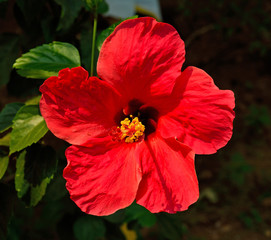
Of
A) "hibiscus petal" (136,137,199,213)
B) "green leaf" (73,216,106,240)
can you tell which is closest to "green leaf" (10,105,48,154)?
"hibiscus petal" (136,137,199,213)

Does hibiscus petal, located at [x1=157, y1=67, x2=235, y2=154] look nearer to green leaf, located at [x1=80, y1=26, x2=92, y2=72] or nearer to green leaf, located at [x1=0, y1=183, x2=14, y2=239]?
green leaf, located at [x1=80, y1=26, x2=92, y2=72]

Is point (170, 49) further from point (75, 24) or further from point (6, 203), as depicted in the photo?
point (6, 203)

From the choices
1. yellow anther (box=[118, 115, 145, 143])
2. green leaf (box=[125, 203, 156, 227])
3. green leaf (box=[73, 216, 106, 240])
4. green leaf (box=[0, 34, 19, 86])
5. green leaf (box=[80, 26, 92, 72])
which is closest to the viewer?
yellow anther (box=[118, 115, 145, 143])

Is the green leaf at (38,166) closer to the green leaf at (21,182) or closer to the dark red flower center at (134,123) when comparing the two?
the green leaf at (21,182)

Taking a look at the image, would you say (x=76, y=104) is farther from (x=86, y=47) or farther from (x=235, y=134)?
(x=235, y=134)

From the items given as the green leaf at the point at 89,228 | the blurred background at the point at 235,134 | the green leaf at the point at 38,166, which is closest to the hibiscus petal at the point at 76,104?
the green leaf at the point at 38,166

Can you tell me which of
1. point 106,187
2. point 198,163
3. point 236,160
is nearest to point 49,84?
point 106,187

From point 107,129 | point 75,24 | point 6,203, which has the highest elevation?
point 75,24
